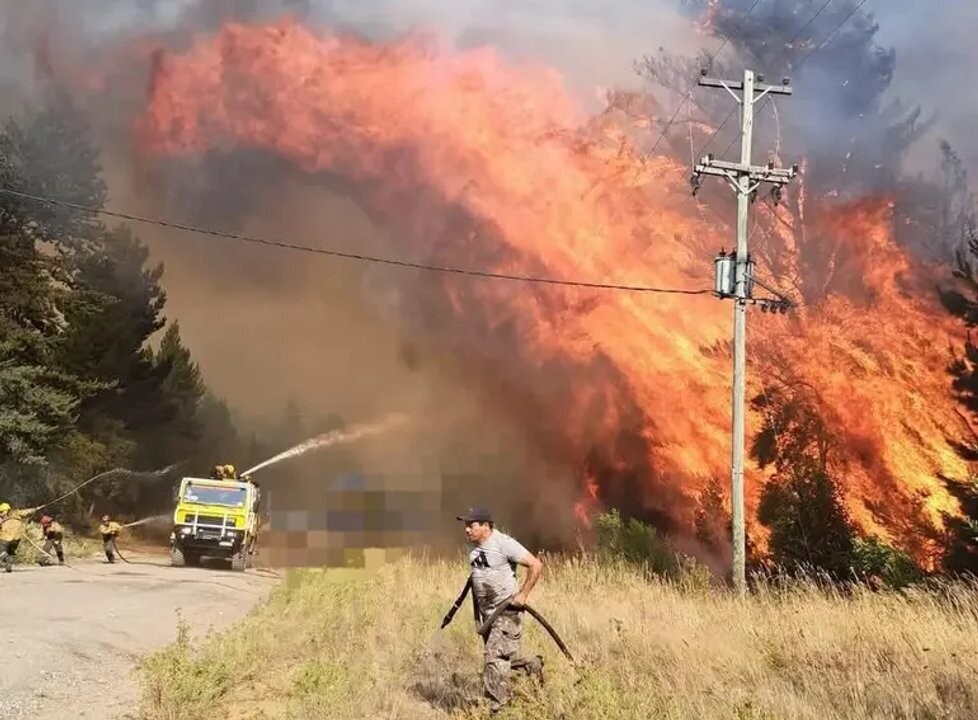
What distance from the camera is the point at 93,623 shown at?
1302 cm

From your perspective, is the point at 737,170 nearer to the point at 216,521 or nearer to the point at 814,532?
the point at 814,532

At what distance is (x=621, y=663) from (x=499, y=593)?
266cm

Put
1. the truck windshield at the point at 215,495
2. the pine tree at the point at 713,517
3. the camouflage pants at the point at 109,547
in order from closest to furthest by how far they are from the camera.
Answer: the truck windshield at the point at 215,495 → the camouflage pants at the point at 109,547 → the pine tree at the point at 713,517

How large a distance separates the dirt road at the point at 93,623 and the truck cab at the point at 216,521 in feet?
2.31

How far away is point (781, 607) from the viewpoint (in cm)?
1265

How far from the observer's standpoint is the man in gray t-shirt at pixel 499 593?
7402mm

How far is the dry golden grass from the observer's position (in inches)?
289

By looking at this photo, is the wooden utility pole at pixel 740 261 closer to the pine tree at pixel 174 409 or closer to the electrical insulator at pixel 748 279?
the electrical insulator at pixel 748 279

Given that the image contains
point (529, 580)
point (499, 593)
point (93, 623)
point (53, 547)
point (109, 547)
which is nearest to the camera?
point (529, 580)

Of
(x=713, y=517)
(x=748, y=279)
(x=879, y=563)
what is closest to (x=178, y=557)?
(x=713, y=517)

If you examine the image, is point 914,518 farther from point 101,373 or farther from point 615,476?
point 101,373

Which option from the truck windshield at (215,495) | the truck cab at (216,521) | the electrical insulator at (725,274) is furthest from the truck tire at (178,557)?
the electrical insulator at (725,274)

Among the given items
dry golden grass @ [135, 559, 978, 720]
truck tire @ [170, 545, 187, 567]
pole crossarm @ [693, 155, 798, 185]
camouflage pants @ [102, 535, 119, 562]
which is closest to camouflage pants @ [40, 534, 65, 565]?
camouflage pants @ [102, 535, 119, 562]

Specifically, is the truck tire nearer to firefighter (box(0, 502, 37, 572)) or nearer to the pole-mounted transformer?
firefighter (box(0, 502, 37, 572))
